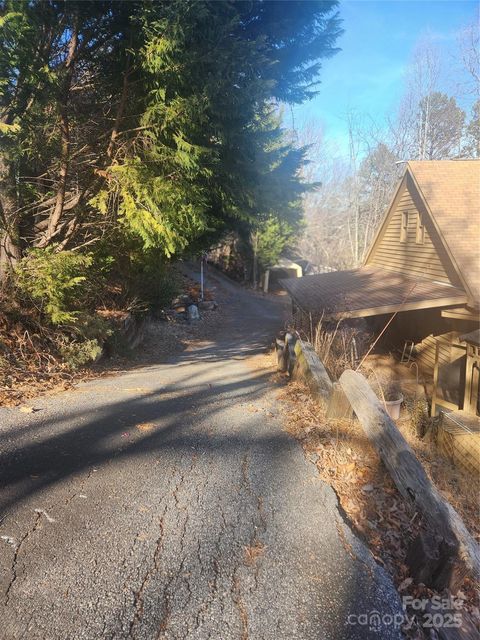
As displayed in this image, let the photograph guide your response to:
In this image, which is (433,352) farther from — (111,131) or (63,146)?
(63,146)

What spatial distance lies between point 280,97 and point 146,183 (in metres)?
5.61

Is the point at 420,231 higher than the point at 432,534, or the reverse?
the point at 420,231

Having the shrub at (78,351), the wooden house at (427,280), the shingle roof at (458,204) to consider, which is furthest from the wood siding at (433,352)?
the shrub at (78,351)

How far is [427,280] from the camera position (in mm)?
13422

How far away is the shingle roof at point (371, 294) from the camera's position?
11297mm

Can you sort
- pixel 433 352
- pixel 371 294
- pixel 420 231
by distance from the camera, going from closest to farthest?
pixel 371 294 < pixel 433 352 < pixel 420 231

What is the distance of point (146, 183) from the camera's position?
22.1 ft

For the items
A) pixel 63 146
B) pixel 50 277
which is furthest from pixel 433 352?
pixel 63 146

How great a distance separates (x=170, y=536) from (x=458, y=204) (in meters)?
13.8

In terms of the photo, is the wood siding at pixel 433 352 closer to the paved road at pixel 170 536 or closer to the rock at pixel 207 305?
the paved road at pixel 170 536

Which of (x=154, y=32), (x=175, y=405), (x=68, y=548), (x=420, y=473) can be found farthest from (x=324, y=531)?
(x=154, y=32)

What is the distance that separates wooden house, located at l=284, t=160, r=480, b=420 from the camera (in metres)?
11.5

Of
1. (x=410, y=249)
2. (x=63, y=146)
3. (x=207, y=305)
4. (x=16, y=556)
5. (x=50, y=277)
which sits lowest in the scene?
(x=207, y=305)

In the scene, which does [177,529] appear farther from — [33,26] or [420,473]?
[33,26]
